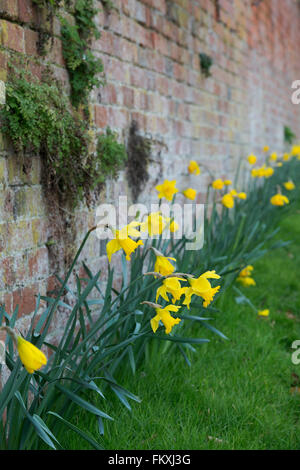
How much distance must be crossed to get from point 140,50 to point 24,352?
219 centimetres

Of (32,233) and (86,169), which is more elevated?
(86,169)

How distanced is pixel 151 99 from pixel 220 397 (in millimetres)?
1839

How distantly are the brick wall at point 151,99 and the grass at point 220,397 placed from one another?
555 mm

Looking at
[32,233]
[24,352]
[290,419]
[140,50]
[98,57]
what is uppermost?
[140,50]

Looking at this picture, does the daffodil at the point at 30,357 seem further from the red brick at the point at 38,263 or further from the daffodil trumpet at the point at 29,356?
the red brick at the point at 38,263

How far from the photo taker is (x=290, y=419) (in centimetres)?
181

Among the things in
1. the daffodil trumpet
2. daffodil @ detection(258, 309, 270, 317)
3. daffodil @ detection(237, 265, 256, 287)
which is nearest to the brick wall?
the daffodil trumpet

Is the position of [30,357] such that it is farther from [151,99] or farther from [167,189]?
[151,99]

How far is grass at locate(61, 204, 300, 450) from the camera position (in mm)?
1601

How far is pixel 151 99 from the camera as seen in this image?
9.45 feet

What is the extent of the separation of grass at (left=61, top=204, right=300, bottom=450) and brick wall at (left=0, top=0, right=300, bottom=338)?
0.56 m

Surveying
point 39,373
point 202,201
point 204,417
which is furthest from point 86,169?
point 202,201

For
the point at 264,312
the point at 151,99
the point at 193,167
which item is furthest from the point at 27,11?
the point at 264,312
